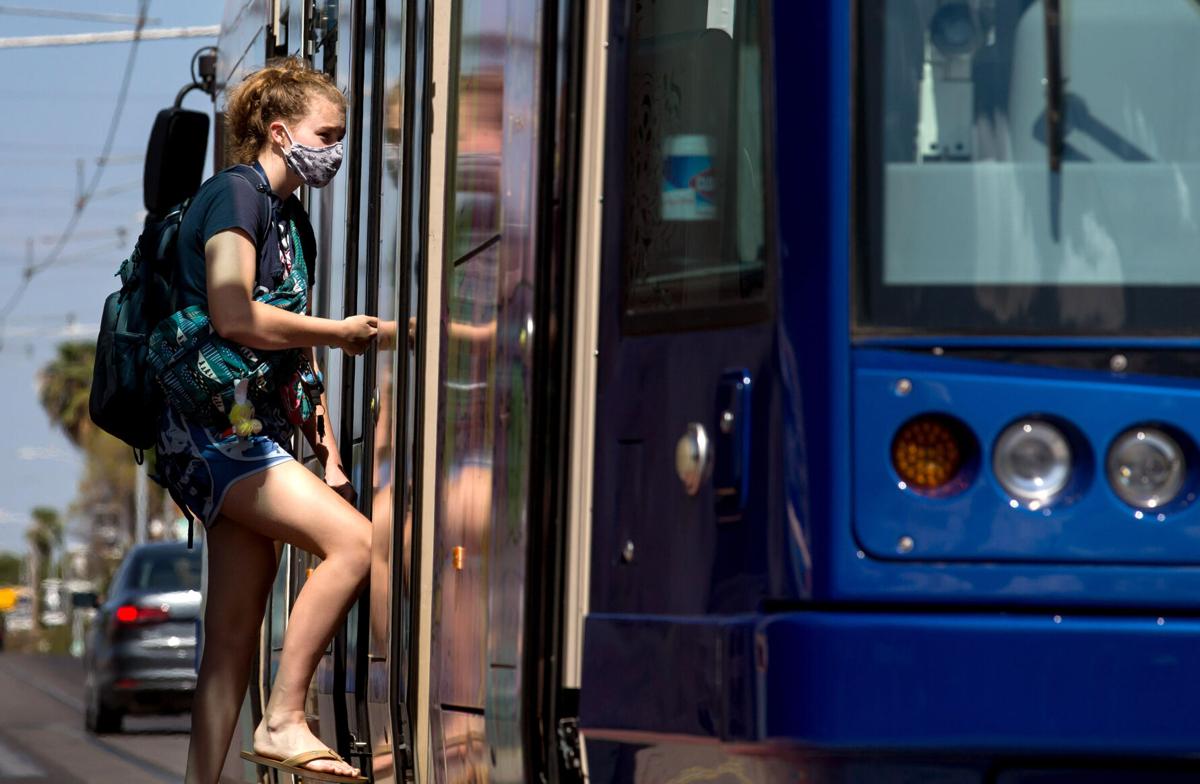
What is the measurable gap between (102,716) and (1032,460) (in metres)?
15.9

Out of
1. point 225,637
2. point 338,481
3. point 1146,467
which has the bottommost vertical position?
point 225,637

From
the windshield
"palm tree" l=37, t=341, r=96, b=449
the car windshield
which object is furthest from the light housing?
"palm tree" l=37, t=341, r=96, b=449

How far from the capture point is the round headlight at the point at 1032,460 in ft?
10.4

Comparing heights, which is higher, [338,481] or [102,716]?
[338,481]

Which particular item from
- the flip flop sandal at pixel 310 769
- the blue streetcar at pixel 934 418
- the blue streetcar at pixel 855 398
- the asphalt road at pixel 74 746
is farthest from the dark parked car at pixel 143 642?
the blue streetcar at pixel 934 418

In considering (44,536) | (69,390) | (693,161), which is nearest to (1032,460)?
(693,161)

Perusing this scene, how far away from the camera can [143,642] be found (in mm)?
18188

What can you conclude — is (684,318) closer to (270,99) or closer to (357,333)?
(357,333)

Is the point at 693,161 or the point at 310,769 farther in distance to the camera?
the point at 310,769

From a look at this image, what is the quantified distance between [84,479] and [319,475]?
2883 inches

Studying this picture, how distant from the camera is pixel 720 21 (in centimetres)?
355

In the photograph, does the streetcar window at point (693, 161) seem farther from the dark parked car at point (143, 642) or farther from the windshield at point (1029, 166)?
the dark parked car at point (143, 642)

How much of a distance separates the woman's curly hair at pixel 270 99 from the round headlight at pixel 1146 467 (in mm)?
2356

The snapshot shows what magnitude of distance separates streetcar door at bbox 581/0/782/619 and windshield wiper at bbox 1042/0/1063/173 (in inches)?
16.3
